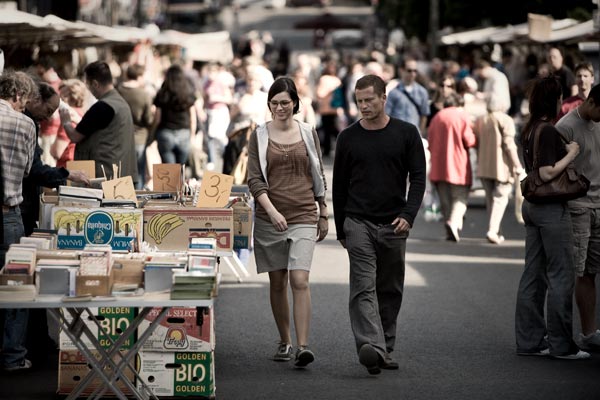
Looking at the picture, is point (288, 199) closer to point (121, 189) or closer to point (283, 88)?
point (283, 88)

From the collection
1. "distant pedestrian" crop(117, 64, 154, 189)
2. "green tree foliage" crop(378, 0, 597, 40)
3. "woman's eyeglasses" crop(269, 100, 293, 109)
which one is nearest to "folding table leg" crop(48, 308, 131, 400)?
"woman's eyeglasses" crop(269, 100, 293, 109)

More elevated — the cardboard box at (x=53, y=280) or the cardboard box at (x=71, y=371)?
the cardboard box at (x=53, y=280)

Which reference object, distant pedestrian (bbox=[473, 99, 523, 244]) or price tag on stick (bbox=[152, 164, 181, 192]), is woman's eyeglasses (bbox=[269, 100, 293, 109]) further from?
distant pedestrian (bbox=[473, 99, 523, 244])

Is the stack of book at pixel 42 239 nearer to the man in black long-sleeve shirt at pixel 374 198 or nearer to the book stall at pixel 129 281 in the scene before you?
the book stall at pixel 129 281

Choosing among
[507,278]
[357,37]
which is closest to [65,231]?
[507,278]

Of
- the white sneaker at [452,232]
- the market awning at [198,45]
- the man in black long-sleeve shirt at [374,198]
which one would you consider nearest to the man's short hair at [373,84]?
the man in black long-sleeve shirt at [374,198]

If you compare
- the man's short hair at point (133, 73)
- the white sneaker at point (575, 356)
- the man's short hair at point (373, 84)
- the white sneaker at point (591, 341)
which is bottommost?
the white sneaker at point (575, 356)

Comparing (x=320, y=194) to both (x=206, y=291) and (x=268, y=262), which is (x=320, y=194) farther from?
(x=206, y=291)

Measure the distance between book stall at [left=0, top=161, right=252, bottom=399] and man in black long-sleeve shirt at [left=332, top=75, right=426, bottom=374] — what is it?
743 mm

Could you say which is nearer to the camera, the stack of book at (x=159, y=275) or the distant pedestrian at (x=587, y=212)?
the stack of book at (x=159, y=275)

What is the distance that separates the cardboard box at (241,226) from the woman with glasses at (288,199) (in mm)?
112

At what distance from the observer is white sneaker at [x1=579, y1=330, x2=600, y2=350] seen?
10.1 metres

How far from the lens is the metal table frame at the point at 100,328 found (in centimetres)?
727

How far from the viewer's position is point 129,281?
7.70 metres
